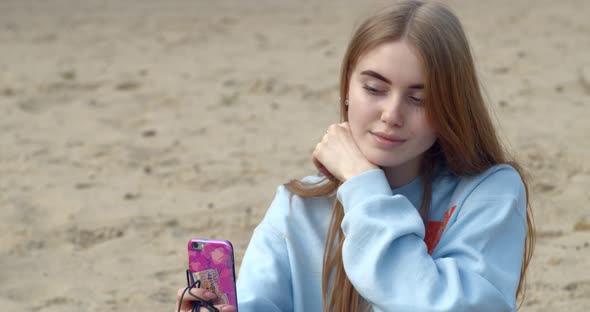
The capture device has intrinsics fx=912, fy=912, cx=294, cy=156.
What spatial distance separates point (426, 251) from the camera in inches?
79.0

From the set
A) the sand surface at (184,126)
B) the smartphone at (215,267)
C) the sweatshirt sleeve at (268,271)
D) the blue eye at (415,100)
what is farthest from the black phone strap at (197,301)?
the sand surface at (184,126)

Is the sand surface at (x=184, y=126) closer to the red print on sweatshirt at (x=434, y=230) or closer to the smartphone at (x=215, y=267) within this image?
the red print on sweatshirt at (x=434, y=230)

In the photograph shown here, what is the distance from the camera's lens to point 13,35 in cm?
760

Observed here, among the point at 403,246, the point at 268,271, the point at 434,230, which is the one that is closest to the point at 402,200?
the point at 403,246

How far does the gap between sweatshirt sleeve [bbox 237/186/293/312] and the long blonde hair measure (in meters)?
0.11

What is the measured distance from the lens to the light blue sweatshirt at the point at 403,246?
77.1 inches

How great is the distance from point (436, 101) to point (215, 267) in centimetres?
63

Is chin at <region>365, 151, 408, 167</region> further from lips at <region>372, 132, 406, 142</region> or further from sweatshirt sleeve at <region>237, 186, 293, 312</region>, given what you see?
sweatshirt sleeve at <region>237, 186, 293, 312</region>

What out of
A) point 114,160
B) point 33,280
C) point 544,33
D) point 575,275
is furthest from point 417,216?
point 544,33

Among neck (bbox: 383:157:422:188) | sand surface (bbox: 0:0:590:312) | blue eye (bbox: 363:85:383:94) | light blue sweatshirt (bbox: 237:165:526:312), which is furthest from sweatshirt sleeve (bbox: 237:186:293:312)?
sand surface (bbox: 0:0:590:312)

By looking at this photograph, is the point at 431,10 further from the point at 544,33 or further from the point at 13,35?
the point at 13,35

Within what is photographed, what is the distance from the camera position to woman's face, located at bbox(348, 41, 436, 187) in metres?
2.07

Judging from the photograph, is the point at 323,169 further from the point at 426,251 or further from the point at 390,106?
the point at 426,251

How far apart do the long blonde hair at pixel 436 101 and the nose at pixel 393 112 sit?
64 millimetres
